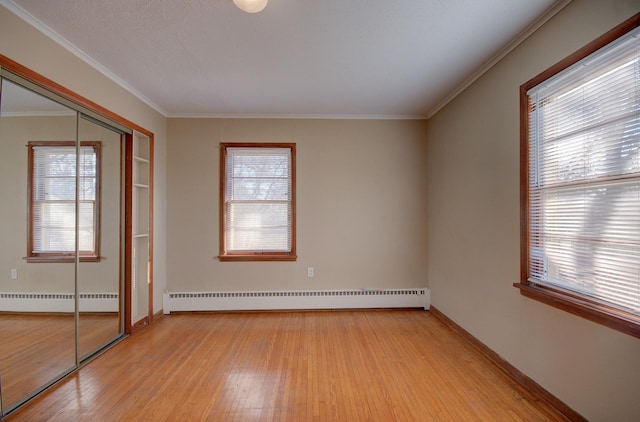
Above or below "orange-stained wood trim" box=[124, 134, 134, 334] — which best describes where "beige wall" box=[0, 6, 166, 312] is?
above

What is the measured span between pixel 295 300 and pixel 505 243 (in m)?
2.49

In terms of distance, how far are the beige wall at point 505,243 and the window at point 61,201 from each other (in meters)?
3.58

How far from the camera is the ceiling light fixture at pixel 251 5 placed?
1603 millimetres

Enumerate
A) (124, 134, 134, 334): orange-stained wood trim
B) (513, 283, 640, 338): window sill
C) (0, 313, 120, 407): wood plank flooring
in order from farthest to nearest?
(124, 134, 134, 334): orange-stained wood trim, (0, 313, 120, 407): wood plank flooring, (513, 283, 640, 338): window sill

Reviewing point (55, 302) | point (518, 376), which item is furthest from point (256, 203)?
point (518, 376)

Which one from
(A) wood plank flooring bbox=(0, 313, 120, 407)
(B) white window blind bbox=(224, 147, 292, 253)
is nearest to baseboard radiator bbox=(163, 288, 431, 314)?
(B) white window blind bbox=(224, 147, 292, 253)

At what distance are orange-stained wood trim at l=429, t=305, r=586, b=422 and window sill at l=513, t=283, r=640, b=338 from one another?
24.3 inches

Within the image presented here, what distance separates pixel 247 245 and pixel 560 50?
138 inches

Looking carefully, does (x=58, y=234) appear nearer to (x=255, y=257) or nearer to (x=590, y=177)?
(x=255, y=257)

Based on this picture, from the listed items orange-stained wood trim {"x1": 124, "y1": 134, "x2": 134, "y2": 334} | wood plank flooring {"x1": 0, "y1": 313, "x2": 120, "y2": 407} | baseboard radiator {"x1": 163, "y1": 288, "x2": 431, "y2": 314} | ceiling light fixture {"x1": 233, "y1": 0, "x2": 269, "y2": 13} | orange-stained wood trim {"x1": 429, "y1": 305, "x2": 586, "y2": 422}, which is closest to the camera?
ceiling light fixture {"x1": 233, "y1": 0, "x2": 269, "y2": 13}

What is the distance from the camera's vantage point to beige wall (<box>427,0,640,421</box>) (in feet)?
4.88

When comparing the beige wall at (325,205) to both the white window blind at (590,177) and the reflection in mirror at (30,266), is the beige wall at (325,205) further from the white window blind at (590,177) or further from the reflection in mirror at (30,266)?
the white window blind at (590,177)

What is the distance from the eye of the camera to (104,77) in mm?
2537

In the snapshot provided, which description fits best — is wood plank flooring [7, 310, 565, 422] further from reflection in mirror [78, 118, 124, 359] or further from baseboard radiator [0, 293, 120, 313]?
baseboard radiator [0, 293, 120, 313]
